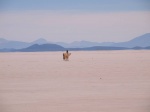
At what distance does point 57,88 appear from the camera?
29.7 ft

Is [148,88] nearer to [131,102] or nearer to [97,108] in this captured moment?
[131,102]

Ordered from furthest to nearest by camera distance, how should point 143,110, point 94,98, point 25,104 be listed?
point 94,98
point 25,104
point 143,110

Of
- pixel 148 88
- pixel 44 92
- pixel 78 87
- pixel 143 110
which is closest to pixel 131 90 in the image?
pixel 148 88

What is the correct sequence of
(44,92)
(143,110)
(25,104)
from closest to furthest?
1. (143,110)
2. (25,104)
3. (44,92)

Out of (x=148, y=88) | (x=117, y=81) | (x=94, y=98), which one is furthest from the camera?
(x=117, y=81)

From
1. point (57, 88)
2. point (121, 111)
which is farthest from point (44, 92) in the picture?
point (121, 111)

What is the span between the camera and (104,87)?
30.0 feet

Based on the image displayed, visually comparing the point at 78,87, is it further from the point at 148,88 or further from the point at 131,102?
the point at 131,102

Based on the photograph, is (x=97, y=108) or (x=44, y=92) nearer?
(x=97, y=108)

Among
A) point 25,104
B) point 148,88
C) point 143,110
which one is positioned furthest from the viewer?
point 148,88

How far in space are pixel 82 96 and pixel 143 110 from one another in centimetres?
184

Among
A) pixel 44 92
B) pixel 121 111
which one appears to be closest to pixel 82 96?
pixel 44 92

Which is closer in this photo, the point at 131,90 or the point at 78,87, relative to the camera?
the point at 131,90

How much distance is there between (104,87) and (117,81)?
1277 millimetres
